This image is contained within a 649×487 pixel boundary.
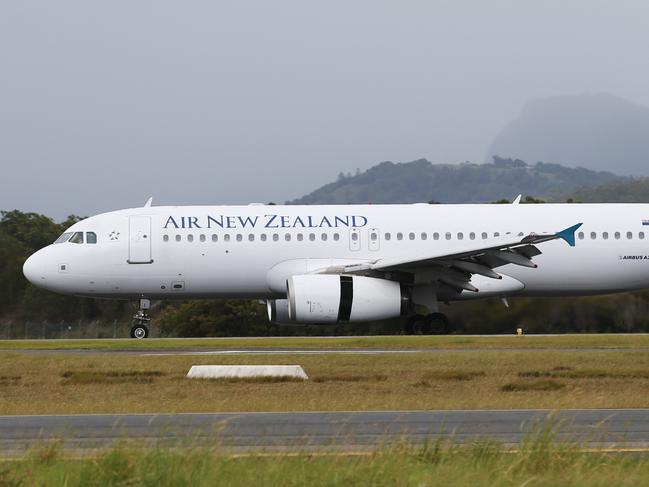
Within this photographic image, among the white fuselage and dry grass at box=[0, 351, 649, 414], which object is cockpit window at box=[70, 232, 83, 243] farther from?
dry grass at box=[0, 351, 649, 414]

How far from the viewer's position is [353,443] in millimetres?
11164

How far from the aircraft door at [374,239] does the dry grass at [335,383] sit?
808 centimetres

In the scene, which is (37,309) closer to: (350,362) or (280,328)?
(280,328)

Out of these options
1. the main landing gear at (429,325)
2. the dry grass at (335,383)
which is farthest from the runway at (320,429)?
the main landing gear at (429,325)

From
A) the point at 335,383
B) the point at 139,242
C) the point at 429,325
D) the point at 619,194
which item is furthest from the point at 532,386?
the point at 619,194

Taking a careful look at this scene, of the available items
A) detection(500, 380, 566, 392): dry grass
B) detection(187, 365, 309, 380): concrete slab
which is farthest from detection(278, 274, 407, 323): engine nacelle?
detection(500, 380, 566, 392): dry grass

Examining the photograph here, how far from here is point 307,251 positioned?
99.2 ft

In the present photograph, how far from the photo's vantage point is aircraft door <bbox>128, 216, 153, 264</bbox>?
30125 millimetres

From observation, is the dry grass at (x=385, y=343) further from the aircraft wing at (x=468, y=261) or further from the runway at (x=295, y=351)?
the aircraft wing at (x=468, y=261)

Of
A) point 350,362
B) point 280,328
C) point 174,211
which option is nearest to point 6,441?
point 350,362

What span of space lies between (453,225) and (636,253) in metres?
4.85

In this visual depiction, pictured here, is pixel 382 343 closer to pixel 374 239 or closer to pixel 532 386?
pixel 374 239

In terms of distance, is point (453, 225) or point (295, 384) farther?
point (453, 225)

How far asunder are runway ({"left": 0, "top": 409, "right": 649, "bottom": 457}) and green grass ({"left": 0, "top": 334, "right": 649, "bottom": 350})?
10.7 metres
